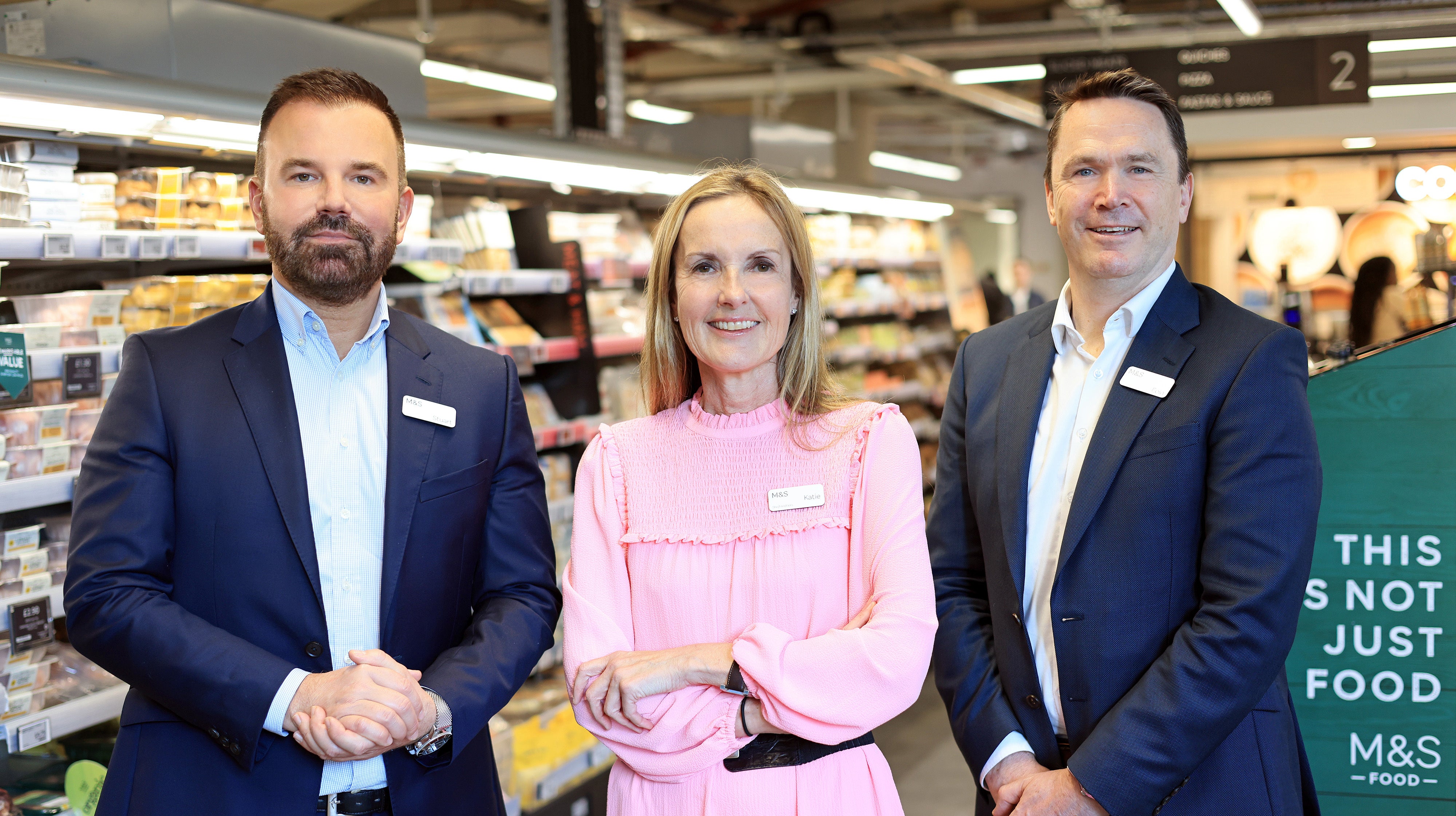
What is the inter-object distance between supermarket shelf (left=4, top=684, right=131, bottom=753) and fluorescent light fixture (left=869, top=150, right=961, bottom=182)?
33.9 feet

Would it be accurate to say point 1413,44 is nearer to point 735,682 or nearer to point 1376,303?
point 1376,303

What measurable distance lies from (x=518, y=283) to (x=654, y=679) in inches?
112

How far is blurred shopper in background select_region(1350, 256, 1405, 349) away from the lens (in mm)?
4750

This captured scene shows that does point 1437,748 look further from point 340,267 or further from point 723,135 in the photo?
point 723,135

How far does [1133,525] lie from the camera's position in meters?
1.96

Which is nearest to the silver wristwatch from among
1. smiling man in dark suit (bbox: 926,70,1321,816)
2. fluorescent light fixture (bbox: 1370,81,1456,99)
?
smiling man in dark suit (bbox: 926,70,1321,816)

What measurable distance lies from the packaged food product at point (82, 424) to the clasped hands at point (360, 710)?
1.45 metres

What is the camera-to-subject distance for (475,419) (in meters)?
2.08

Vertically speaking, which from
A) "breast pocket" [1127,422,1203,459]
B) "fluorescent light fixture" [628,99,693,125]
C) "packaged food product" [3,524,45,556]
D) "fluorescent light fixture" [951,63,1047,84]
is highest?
"fluorescent light fixture" [951,63,1047,84]

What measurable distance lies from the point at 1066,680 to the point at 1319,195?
30.7 ft

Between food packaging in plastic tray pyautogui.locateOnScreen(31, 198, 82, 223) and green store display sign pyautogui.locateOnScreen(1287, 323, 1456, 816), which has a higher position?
food packaging in plastic tray pyautogui.locateOnScreen(31, 198, 82, 223)

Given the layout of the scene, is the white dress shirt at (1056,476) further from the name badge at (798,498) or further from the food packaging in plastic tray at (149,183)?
the food packaging in plastic tray at (149,183)

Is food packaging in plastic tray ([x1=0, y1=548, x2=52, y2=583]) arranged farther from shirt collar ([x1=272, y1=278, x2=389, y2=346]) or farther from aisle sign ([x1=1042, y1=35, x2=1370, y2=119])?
aisle sign ([x1=1042, y1=35, x2=1370, y2=119])

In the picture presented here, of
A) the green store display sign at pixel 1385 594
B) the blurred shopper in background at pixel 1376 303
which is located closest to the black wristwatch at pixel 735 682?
the green store display sign at pixel 1385 594
